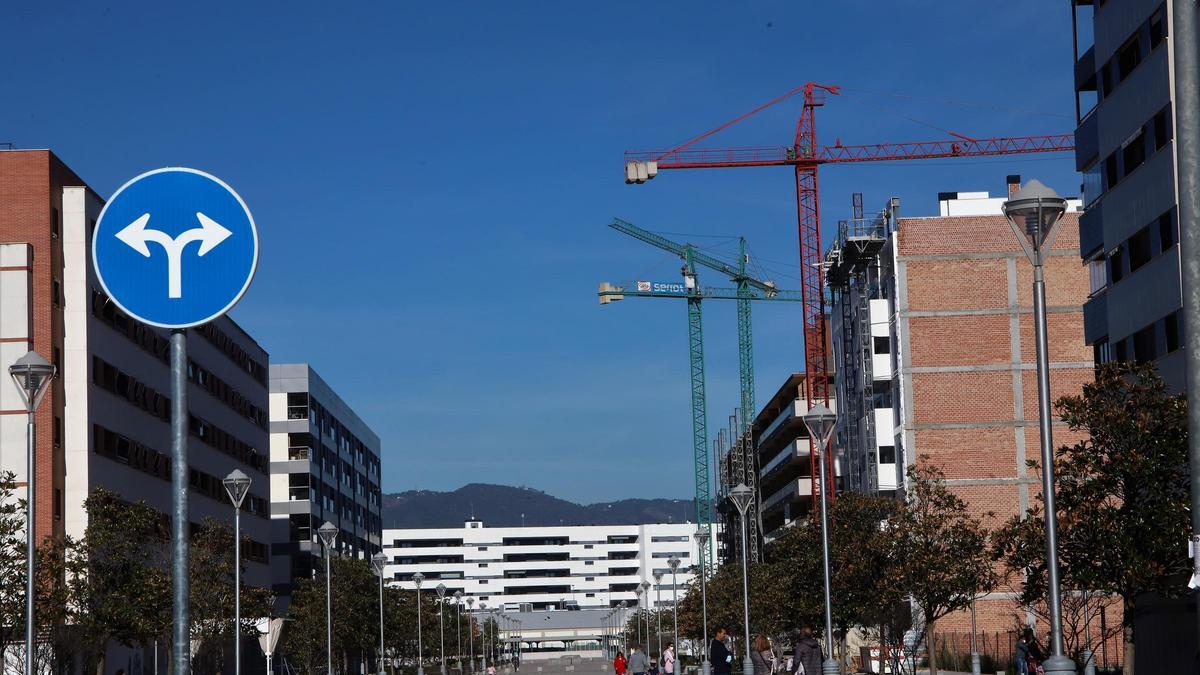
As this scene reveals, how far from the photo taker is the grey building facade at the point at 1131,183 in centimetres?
4209

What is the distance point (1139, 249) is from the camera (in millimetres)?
44938

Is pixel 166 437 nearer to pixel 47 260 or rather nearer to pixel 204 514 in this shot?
pixel 204 514

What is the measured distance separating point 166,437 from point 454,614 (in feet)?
192

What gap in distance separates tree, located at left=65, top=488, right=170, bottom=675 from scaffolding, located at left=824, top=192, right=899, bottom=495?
42.8m

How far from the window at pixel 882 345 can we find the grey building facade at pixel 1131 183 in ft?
102

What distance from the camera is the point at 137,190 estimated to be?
6871mm

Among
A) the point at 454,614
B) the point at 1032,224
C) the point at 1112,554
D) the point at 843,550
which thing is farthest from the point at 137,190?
the point at 454,614

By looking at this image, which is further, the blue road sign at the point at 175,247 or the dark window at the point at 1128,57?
the dark window at the point at 1128,57

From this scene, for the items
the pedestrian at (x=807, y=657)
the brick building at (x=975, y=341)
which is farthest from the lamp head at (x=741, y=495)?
Result: the brick building at (x=975, y=341)

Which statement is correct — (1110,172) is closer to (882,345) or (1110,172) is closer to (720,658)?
(720,658)

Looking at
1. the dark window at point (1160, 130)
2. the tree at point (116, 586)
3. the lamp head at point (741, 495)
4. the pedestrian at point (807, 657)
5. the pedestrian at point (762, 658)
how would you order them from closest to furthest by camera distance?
1. the pedestrian at point (807, 657)
2. the pedestrian at point (762, 658)
3. the dark window at point (1160, 130)
4. the lamp head at point (741, 495)
5. the tree at point (116, 586)

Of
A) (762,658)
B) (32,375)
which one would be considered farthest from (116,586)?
(32,375)

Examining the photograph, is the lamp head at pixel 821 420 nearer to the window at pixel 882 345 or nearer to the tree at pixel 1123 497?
the tree at pixel 1123 497

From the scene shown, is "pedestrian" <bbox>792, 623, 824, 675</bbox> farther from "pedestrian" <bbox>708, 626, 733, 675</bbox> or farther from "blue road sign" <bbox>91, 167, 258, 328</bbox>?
"blue road sign" <bbox>91, 167, 258, 328</bbox>
